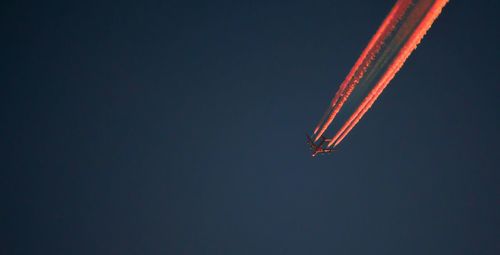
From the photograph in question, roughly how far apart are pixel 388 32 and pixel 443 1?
245 centimetres

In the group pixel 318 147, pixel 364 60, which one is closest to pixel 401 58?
pixel 364 60

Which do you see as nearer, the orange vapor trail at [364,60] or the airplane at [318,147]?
the orange vapor trail at [364,60]

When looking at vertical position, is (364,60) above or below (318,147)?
above

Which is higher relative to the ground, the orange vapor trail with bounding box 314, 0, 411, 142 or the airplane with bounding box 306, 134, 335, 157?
the orange vapor trail with bounding box 314, 0, 411, 142

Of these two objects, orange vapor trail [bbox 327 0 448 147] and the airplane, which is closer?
orange vapor trail [bbox 327 0 448 147]

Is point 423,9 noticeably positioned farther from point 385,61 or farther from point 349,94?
point 349,94

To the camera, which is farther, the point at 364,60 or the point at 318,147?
the point at 318,147

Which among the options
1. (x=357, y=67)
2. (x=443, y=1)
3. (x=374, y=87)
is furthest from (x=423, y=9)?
(x=374, y=87)

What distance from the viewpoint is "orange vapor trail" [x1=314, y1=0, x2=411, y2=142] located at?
37.5 ft

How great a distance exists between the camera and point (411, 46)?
41.7 ft

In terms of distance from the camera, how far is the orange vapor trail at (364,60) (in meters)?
11.4

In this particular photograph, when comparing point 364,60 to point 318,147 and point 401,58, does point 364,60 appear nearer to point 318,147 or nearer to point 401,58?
point 401,58

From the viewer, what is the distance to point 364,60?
14.7 meters

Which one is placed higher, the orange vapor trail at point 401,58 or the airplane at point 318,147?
the orange vapor trail at point 401,58
